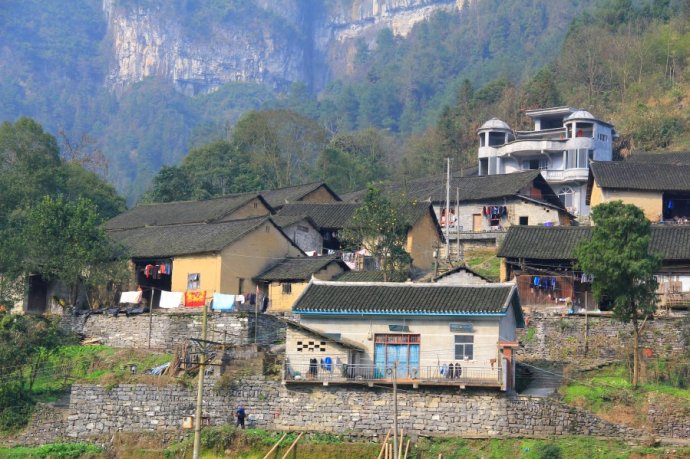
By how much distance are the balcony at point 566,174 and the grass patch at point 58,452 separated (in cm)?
3811

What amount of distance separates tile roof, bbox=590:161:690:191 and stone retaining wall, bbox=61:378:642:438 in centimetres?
2296

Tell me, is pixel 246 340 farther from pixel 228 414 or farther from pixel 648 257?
pixel 648 257

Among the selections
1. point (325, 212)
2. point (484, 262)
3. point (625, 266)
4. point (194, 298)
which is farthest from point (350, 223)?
point (625, 266)

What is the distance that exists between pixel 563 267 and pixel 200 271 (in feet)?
52.7

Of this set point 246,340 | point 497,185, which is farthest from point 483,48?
point 246,340

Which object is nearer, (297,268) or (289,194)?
(297,268)

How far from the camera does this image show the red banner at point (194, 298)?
5394cm

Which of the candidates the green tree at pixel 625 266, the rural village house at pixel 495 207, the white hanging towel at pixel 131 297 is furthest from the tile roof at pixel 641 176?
the white hanging towel at pixel 131 297

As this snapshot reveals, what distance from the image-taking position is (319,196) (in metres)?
72.2

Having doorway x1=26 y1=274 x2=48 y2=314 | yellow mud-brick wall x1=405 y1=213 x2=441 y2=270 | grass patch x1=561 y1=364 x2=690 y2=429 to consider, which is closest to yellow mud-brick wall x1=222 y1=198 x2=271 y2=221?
yellow mud-brick wall x1=405 y1=213 x2=441 y2=270

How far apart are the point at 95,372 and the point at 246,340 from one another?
20.2ft

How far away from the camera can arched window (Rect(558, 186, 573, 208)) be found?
72.9 metres

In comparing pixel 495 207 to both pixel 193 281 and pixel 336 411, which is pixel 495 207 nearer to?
pixel 193 281

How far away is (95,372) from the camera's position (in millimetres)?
48844
